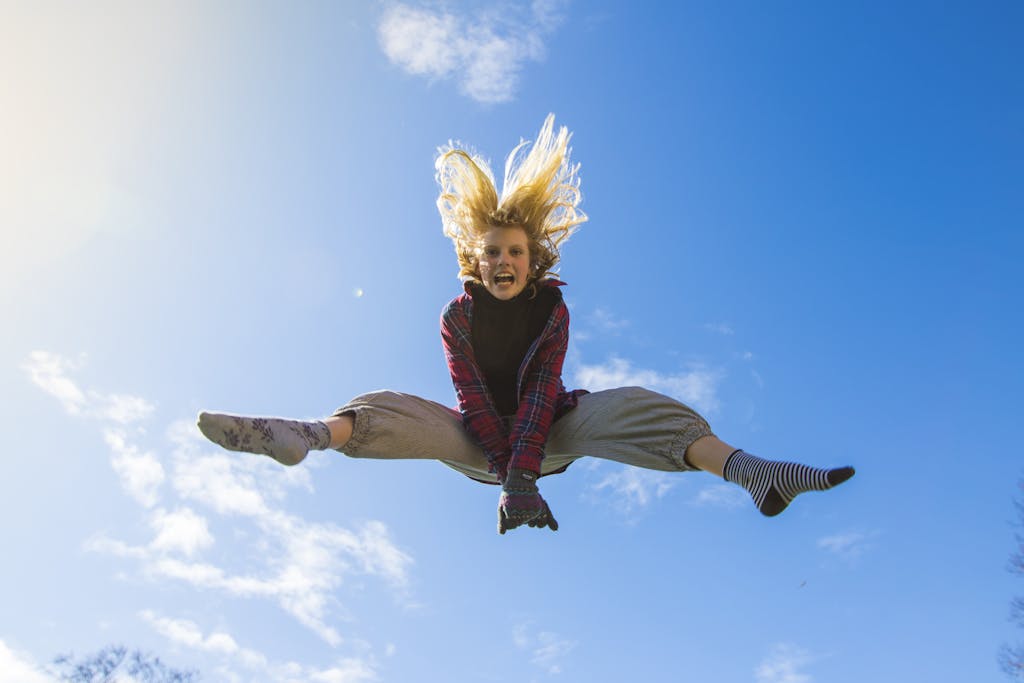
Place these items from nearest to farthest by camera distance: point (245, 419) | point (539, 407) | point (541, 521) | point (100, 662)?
point (245, 419) → point (541, 521) → point (539, 407) → point (100, 662)

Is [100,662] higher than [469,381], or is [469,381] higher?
[100,662]

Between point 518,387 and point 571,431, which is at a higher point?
point 518,387

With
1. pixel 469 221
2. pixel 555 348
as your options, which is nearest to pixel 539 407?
pixel 555 348

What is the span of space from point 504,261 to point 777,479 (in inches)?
75.7

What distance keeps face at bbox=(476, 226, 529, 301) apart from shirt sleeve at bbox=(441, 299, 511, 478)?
0.82 ft

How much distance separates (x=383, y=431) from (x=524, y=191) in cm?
166

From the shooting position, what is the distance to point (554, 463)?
5223 millimetres

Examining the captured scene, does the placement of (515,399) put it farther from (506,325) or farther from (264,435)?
(264,435)

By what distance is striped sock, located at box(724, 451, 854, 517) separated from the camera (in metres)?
3.59

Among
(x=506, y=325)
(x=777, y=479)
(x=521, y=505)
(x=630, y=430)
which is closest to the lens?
(x=777, y=479)

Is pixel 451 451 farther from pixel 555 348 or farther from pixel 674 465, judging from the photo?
pixel 674 465

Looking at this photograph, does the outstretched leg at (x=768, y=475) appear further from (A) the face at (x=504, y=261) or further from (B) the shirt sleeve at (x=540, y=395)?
(A) the face at (x=504, y=261)

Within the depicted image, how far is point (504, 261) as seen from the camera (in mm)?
4934

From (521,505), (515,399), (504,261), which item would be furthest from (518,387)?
(521,505)
